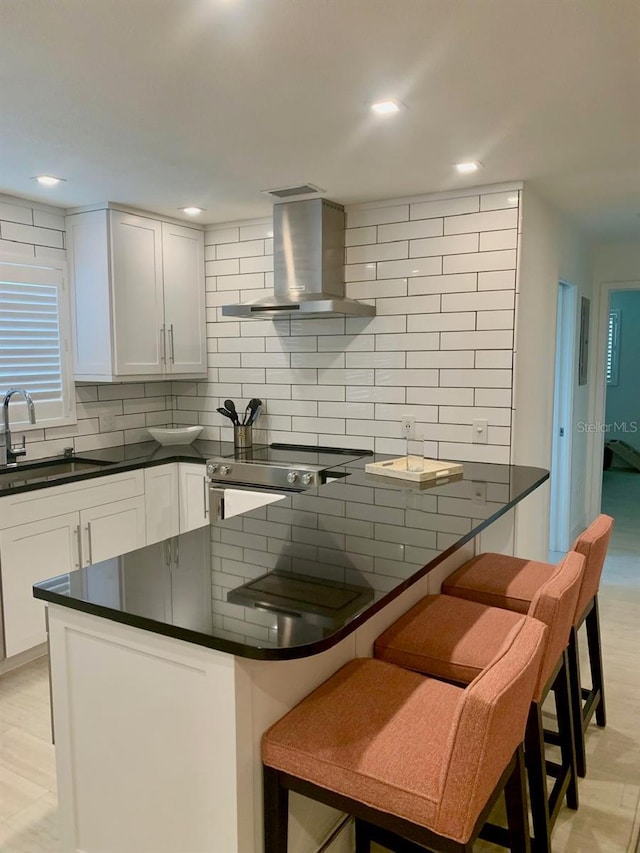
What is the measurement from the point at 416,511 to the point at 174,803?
4.00ft

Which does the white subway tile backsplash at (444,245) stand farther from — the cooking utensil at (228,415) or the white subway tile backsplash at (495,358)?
the cooking utensil at (228,415)

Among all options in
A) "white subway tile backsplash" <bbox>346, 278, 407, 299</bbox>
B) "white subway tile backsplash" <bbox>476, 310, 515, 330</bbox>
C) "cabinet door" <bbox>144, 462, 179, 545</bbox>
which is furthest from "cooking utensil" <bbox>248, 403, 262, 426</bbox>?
"white subway tile backsplash" <bbox>476, 310, 515, 330</bbox>

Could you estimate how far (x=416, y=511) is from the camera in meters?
2.28

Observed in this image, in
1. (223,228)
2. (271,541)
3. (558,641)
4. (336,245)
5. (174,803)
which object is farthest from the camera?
(223,228)

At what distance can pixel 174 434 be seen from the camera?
416 centimetres

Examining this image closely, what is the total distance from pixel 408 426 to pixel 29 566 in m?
2.09

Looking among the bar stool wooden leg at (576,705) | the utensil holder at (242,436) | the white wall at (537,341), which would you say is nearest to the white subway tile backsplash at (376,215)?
the white wall at (537,341)

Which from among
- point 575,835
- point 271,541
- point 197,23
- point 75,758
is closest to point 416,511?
point 271,541

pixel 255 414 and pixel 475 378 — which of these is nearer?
pixel 475 378

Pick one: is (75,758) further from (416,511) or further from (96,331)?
(96,331)

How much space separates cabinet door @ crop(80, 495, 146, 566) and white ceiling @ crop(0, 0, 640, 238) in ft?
5.60

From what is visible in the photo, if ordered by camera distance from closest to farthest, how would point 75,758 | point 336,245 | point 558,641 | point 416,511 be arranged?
point 75,758, point 558,641, point 416,511, point 336,245

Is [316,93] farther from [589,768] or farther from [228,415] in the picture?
[589,768]

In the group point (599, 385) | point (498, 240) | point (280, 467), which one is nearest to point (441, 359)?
point (498, 240)
